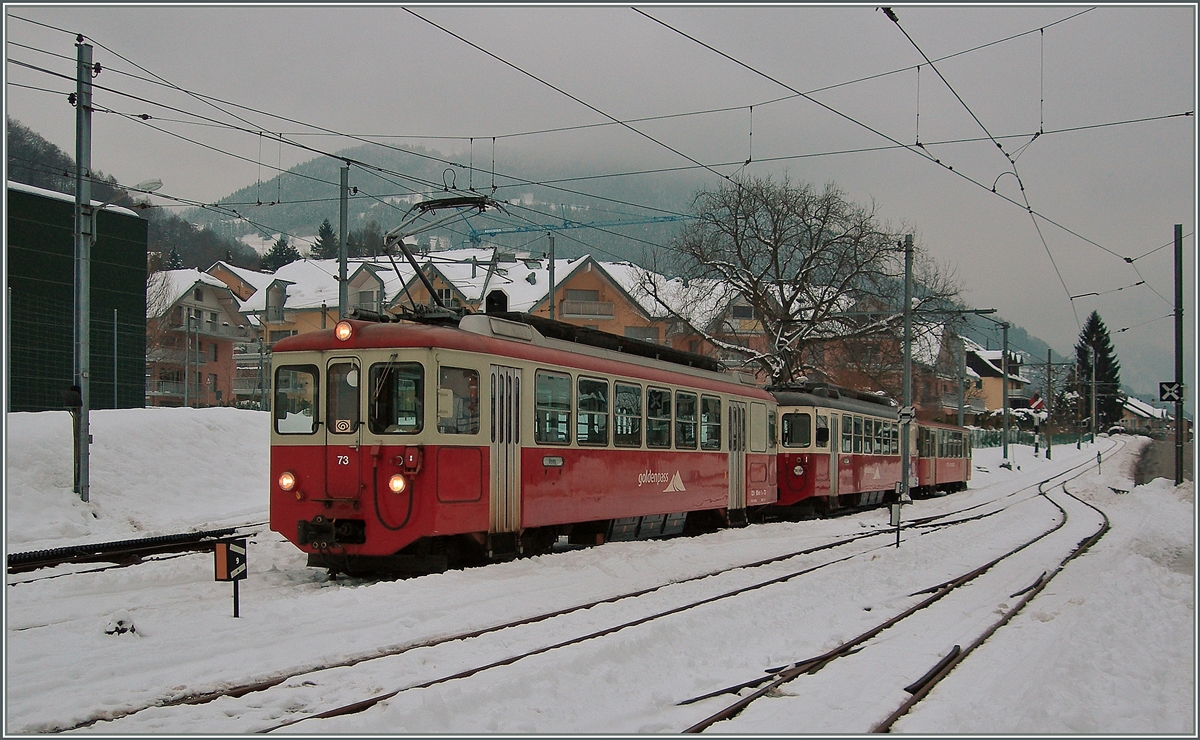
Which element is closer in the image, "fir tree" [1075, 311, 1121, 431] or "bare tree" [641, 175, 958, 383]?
"bare tree" [641, 175, 958, 383]

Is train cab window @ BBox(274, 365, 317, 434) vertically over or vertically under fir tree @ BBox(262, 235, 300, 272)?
under

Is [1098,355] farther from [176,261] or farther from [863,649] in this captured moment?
[863,649]

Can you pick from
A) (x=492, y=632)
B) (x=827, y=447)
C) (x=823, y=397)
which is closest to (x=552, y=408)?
(x=492, y=632)

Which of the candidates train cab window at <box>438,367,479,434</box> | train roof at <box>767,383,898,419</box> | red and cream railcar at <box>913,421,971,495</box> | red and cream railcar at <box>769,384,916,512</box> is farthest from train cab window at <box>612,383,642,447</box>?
red and cream railcar at <box>913,421,971,495</box>

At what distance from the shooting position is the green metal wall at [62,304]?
23.0 m

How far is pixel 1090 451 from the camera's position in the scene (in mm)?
79250

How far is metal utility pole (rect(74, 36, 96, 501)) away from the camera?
16016 mm

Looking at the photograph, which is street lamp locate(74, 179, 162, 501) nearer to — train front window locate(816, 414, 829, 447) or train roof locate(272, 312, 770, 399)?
train roof locate(272, 312, 770, 399)

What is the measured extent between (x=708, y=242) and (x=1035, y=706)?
1284 inches

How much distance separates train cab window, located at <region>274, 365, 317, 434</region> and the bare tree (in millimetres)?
26928

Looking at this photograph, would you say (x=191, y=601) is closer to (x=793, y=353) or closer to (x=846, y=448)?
(x=846, y=448)

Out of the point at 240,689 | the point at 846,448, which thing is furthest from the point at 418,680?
the point at 846,448

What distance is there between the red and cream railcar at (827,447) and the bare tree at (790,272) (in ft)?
34.1

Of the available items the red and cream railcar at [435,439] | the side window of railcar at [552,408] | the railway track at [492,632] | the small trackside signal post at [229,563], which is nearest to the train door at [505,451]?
the red and cream railcar at [435,439]
